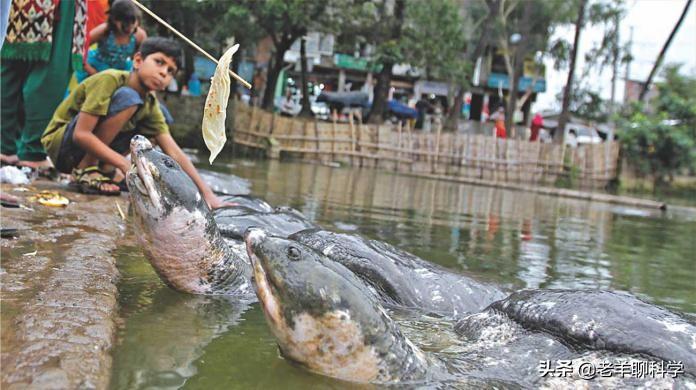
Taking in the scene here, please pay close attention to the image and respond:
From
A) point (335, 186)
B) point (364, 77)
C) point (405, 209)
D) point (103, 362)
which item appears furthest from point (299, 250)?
point (364, 77)

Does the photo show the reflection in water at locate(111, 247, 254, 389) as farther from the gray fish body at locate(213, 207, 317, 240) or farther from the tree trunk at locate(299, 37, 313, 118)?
the tree trunk at locate(299, 37, 313, 118)

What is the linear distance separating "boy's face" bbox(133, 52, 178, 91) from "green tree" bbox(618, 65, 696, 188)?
54.5 feet

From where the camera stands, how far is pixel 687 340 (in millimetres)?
2029

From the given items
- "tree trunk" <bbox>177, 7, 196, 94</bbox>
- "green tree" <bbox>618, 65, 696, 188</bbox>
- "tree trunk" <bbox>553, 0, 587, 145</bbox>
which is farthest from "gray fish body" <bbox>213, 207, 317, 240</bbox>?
"tree trunk" <bbox>553, 0, 587, 145</bbox>

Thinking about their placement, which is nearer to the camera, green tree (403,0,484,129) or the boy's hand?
the boy's hand

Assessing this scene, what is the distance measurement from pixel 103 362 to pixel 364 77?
32891 mm

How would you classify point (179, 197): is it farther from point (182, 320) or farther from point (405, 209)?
point (405, 209)

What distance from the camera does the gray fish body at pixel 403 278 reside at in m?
2.78

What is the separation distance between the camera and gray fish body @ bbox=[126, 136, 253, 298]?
238 centimetres

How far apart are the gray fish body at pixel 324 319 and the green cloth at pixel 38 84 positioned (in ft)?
10.9

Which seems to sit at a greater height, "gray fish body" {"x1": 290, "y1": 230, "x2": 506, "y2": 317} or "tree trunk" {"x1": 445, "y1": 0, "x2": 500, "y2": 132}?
"tree trunk" {"x1": 445, "y1": 0, "x2": 500, "y2": 132}

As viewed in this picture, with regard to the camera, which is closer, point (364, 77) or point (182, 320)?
point (182, 320)

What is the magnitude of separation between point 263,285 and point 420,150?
634 inches

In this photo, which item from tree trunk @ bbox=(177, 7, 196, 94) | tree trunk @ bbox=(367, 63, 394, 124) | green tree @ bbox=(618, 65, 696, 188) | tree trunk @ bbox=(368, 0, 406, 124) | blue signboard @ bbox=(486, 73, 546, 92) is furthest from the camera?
blue signboard @ bbox=(486, 73, 546, 92)
